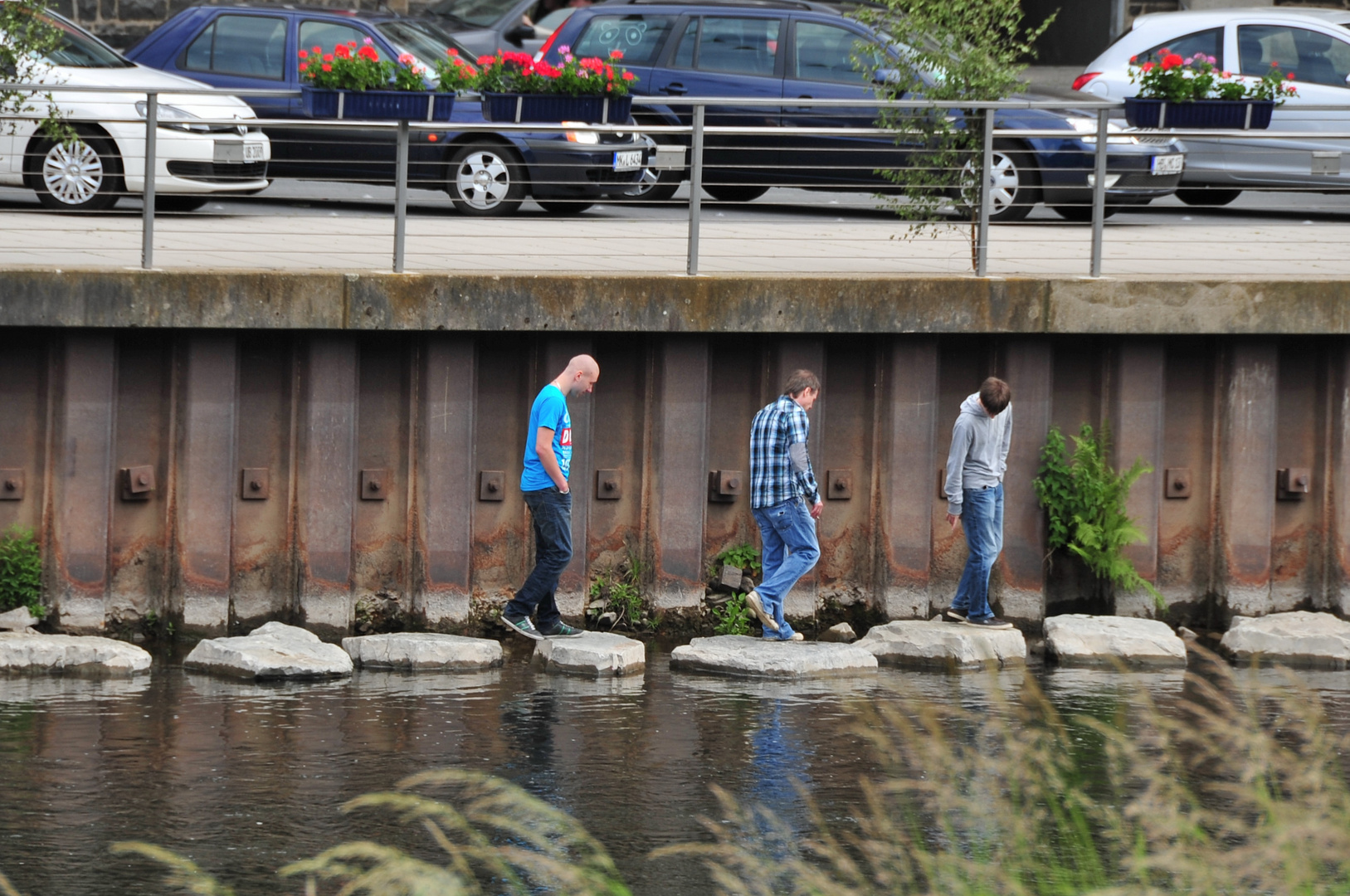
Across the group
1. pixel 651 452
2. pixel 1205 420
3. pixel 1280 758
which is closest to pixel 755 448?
pixel 651 452

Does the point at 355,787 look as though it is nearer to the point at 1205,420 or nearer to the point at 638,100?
the point at 638,100

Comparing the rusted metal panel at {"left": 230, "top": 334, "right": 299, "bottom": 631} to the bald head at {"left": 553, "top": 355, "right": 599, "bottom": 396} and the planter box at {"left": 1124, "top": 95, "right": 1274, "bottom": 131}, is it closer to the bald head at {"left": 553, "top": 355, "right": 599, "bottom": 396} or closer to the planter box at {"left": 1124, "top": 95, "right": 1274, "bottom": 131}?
the bald head at {"left": 553, "top": 355, "right": 599, "bottom": 396}

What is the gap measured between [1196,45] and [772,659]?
9375 millimetres

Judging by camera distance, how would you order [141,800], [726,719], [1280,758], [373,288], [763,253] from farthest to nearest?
1. [763,253]
2. [373,288]
3. [726,719]
4. [141,800]
5. [1280,758]

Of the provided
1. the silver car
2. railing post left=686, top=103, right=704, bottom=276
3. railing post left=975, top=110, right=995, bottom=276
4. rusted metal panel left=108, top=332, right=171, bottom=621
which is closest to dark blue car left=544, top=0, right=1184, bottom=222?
the silver car

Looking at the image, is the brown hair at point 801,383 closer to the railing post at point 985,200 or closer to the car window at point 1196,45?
the railing post at point 985,200

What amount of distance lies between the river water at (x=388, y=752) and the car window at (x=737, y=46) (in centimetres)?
740

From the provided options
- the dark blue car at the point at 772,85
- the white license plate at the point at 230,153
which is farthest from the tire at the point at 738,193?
the white license plate at the point at 230,153

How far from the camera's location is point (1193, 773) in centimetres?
753

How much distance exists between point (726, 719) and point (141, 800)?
276cm

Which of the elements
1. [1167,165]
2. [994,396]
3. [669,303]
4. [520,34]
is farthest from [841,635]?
[520,34]

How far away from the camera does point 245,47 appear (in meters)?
15.5

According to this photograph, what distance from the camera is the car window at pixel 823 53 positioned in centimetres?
1505

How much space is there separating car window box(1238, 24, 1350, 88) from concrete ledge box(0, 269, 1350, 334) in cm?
624
